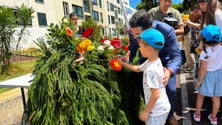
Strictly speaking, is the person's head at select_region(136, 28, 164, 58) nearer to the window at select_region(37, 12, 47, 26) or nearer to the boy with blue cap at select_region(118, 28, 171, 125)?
the boy with blue cap at select_region(118, 28, 171, 125)

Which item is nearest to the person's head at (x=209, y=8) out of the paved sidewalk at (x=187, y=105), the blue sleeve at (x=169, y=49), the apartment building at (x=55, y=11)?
the blue sleeve at (x=169, y=49)

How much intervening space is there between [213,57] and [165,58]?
881 mm

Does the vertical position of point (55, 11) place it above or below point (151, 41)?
above

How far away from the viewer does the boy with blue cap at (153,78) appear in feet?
6.13

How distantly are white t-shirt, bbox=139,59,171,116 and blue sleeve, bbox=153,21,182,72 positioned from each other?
34 centimetres

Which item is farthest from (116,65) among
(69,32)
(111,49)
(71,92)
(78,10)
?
(78,10)

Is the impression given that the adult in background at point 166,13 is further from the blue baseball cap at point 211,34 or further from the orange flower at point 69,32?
the orange flower at point 69,32

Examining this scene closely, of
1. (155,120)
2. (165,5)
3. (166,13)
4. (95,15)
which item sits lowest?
(155,120)

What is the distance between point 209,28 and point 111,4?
44269mm

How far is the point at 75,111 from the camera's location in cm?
177

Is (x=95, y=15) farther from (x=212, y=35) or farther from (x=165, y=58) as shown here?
(x=165, y=58)

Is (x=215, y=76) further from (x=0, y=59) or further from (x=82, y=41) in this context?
(x=0, y=59)

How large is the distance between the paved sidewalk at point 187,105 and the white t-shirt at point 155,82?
1222mm

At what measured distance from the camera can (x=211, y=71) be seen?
2961 millimetres
